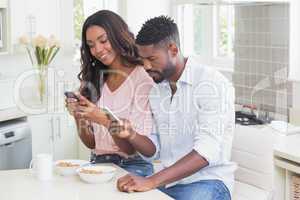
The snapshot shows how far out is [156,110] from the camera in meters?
2.04

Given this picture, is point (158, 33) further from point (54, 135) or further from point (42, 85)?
point (54, 135)

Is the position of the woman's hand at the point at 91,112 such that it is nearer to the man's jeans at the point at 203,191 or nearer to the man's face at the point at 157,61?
the man's face at the point at 157,61

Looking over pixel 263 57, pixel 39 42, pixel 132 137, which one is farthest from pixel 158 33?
pixel 39 42

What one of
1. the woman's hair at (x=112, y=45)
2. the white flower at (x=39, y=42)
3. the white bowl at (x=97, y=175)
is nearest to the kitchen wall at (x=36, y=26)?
the white flower at (x=39, y=42)

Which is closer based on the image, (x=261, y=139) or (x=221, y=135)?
(x=221, y=135)

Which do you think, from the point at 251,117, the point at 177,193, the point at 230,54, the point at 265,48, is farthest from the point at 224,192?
the point at 230,54

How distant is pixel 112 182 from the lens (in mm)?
1753

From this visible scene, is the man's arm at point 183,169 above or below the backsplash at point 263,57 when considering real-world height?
below

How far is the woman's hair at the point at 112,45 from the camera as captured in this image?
6.92ft

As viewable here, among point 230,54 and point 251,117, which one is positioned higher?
point 230,54

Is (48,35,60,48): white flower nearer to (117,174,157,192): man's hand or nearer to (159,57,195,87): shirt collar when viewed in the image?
(159,57,195,87): shirt collar

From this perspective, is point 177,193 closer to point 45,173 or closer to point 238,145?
point 238,145

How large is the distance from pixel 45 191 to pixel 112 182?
0.81ft

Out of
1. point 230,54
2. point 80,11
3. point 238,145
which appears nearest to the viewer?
point 238,145
